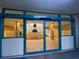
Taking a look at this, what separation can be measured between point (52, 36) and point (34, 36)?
149 cm

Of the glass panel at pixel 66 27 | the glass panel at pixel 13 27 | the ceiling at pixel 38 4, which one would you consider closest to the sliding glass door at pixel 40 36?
the glass panel at pixel 13 27

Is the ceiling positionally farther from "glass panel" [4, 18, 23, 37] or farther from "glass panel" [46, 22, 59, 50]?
"glass panel" [46, 22, 59, 50]

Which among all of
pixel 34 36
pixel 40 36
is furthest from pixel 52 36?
pixel 34 36

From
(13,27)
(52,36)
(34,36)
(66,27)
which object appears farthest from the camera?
(66,27)

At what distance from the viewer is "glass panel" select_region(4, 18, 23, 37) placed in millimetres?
8029

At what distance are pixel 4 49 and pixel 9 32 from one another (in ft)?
3.35

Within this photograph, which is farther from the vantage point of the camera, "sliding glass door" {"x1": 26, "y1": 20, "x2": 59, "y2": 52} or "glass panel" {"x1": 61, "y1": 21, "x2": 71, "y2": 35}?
"glass panel" {"x1": 61, "y1": 21, "x2": 71, "y2": 35}

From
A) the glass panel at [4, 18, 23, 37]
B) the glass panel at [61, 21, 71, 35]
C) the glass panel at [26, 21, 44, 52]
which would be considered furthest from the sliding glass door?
the glass panel at [61, 21, 71, 35]

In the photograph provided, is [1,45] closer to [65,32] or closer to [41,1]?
[41,1]

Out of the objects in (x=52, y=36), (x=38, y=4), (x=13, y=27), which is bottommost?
(x=52, y=36)

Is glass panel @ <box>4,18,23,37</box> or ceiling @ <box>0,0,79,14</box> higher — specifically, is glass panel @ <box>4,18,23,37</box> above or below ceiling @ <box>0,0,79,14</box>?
below

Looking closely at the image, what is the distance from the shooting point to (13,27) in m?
8.31

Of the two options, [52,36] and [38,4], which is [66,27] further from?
[38,4]

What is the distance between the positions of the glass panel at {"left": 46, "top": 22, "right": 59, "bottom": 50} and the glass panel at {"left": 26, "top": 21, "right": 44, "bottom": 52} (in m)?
0.52
